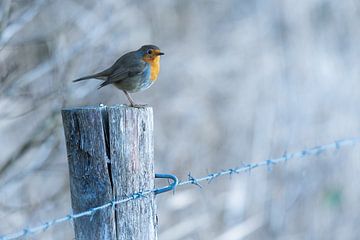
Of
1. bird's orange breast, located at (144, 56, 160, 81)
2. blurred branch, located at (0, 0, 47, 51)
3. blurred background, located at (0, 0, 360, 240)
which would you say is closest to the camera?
blurred branch, located at (0, 0, 47, 51)

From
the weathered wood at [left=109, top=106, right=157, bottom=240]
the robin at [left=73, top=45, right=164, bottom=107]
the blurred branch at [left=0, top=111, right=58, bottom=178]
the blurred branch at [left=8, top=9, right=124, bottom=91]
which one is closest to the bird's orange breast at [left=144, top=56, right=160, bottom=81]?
the robin at [left=73, top=45, right=164, bottom=107]

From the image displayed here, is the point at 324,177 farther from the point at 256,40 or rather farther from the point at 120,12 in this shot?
the point at 120,12

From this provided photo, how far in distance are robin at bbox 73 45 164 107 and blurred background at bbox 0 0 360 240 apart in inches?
29.5

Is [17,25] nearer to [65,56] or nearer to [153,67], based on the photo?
[65,56]

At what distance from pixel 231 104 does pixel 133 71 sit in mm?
2981

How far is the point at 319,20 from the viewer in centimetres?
796

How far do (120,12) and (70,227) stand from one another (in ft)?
6.39

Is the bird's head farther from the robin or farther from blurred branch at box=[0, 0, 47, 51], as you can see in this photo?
blurred branch at box=[0, 0, 47, 51]

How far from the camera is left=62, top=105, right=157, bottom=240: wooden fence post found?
2363mm

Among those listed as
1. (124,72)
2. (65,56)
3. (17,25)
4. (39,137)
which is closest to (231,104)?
(65,56)

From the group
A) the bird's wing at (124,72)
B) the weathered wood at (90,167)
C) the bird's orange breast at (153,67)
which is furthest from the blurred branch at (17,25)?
the weathered wood at (90,167)

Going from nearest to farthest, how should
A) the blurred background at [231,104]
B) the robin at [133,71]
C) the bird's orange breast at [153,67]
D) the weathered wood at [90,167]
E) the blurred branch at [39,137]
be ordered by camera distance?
the weathered wood at [90,167] < the robin at [133,71] < the bird's orange breast at [153,67] < the blurred branch at [39,137] < the blurred background at [231,104]

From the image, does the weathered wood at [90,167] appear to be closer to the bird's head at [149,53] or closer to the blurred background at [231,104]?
the bird's head at [149,53]

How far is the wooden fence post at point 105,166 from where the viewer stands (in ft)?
7.75
